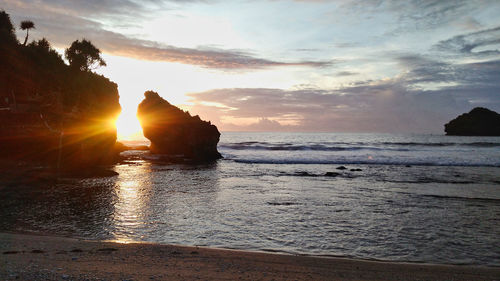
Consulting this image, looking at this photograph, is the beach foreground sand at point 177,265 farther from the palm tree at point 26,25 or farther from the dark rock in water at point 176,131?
the dark rock in water at point 176,131

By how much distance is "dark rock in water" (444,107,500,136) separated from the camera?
145125 mm

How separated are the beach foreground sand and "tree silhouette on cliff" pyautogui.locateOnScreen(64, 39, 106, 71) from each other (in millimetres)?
38057

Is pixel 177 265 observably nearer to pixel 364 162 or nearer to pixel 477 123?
pixel 364 162

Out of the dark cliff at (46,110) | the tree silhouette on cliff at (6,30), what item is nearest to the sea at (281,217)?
the dark cliff at (46,110)

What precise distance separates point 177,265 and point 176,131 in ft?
153

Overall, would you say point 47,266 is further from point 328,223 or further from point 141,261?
point 328,223

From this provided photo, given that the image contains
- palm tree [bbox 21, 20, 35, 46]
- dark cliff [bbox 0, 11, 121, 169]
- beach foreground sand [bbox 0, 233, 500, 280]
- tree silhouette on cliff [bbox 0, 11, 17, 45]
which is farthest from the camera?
palm tree [bbox 21, 20, 35, 46]

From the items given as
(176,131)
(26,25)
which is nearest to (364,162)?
(176,131)

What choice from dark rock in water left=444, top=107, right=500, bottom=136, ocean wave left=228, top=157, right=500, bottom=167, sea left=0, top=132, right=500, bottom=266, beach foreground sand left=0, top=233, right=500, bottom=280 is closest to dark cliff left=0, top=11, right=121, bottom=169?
sea left=0, top=132, right=500, bottom=266

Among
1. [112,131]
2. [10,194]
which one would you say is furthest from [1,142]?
[10,194]

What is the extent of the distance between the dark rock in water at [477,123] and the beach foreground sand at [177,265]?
175 m

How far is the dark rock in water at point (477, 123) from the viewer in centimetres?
14512

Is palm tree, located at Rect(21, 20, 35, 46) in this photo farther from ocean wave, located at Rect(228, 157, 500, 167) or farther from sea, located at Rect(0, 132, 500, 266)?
ocean wave, located at Rect(228, 157, 500, 167)

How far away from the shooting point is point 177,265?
756 centimetres
